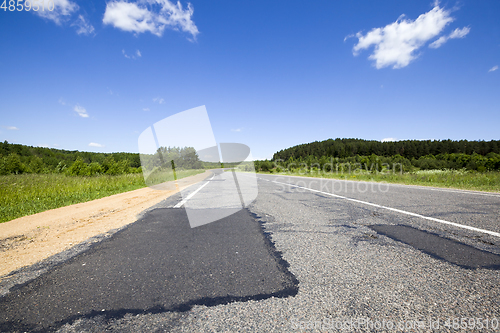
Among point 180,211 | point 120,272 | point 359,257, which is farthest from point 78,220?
point 359,257

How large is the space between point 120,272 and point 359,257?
97.9 inches

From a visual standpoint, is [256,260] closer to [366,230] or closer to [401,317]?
[401,317]

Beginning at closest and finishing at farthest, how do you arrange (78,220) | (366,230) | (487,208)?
1. (366,230)
2. (78,220)
3. (487,208)

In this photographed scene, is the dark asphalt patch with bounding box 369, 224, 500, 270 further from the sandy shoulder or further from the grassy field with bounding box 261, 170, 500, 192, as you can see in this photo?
the grassy field with bounding box 261, 170, 500, 192

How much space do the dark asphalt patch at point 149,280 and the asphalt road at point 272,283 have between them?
0.01 meters

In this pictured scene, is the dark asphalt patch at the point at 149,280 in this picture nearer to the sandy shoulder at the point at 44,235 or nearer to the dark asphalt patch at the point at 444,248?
the sandy shoulder at the point at 44,235

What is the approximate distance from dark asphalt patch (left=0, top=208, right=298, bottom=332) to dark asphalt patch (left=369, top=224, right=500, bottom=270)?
1.73 metres

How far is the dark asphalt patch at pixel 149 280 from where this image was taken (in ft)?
5.18

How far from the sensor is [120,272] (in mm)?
2170

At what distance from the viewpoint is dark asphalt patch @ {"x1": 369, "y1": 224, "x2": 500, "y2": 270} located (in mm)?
2182

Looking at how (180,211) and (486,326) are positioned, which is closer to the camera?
(486,326)

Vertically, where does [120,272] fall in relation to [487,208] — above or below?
above
